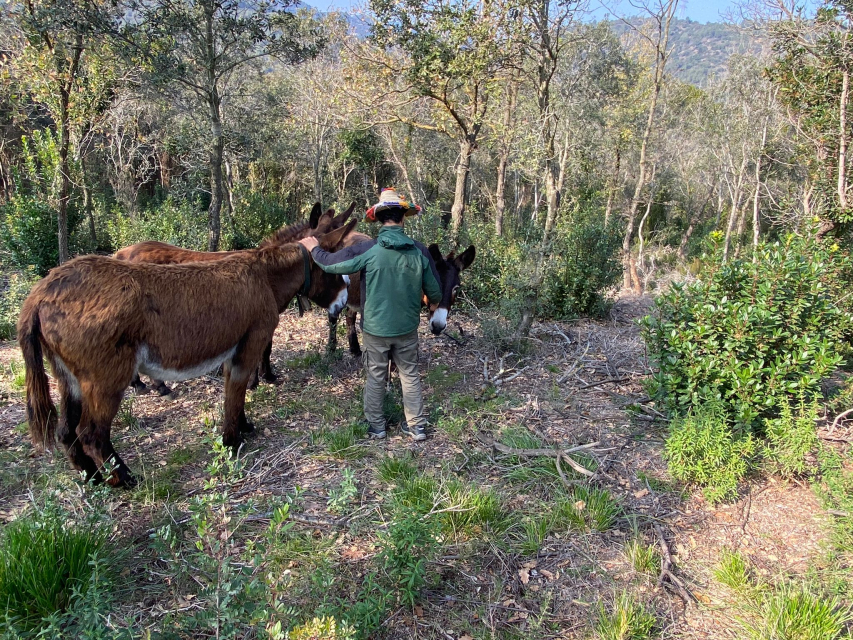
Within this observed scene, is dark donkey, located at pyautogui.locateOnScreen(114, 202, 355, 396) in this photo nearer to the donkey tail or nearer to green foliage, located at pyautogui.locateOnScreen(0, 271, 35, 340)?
the donkey tail

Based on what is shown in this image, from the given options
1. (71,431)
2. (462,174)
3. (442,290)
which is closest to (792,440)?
(442,290)

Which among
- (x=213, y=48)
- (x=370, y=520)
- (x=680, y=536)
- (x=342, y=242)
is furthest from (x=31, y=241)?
(x=680, y=536)

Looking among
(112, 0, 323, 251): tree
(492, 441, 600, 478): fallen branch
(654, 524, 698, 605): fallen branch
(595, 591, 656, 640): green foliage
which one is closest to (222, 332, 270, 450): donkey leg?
(492, 441, 600, 478): fallen branch

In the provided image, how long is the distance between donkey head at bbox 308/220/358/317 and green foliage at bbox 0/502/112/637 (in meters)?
2.72

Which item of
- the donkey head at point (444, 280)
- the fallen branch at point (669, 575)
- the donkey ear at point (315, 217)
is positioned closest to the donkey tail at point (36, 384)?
the donkey ear at point (315, 217)

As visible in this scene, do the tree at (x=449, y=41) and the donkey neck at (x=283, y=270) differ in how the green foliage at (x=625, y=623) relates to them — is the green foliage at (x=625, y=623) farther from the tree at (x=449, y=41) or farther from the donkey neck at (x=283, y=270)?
the tree at (x=449, y=41)

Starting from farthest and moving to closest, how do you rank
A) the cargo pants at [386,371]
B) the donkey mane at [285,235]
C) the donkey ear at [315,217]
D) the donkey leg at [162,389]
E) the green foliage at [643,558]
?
the donkey leg at [162,389], the donkey ear at [315,217], the donkey mane at [285,235], the cargo pants at [386,371], the green foliage at [643,558]

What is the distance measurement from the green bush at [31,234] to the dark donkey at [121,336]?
8.10 m

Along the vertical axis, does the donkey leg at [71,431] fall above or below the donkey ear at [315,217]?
below

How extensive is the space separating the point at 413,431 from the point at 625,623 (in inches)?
92.0

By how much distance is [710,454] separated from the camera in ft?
11.1

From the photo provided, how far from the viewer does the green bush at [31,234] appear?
952 centimetres

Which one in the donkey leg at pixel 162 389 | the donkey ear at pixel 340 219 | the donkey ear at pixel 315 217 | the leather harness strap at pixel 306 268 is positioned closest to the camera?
the leather harness strap at pixel 306 268

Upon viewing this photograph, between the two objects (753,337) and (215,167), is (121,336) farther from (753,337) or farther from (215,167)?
(753,337)
